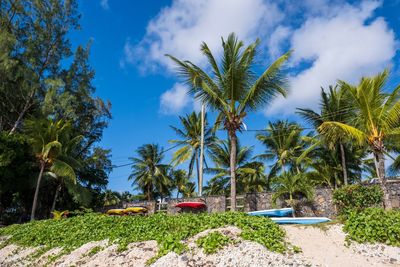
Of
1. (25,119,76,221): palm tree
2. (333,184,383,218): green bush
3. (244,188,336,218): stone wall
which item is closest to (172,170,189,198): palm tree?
(25,119,76,221): palm tree

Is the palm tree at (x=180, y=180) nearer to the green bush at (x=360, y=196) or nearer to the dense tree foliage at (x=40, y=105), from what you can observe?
the dense tree foliage at (x=40, y=105)

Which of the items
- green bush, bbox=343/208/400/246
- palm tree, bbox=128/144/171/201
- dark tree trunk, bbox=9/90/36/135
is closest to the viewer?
green bush, bbox=343/208/400/246

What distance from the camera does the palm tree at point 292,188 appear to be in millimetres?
14435

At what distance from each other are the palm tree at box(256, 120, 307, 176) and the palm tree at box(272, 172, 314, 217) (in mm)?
10390

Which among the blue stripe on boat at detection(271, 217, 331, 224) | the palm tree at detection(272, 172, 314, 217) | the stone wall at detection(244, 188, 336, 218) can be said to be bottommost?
the blue stripe on boat at detection(271, 217, 331, 224)

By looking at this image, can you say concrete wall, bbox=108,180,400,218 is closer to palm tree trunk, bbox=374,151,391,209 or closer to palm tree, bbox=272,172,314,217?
palm tree, bbox=272,172,314,217

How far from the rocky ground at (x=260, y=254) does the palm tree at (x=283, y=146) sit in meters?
19.2

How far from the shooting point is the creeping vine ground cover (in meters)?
6.37

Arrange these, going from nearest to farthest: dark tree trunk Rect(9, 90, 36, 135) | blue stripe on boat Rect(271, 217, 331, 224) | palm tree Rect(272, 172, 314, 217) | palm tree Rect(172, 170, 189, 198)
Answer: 1. blue stripe on boat Rect(271, 217, 331, 224)
2. palm tree Rect(272, 172, 314, 217)
3. dark tree trunk Rect(9, 90, 36, 135)
4. palm tree Rect(172, 170, 189, 198)

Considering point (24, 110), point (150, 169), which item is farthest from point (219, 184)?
point (24, 110)

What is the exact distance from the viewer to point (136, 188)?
115ft

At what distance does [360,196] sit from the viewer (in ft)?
38.4

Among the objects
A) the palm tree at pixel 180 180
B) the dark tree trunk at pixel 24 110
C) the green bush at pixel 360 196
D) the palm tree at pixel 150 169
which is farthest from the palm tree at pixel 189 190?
the green bush at pixel 360 196

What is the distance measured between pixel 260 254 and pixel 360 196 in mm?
7660
